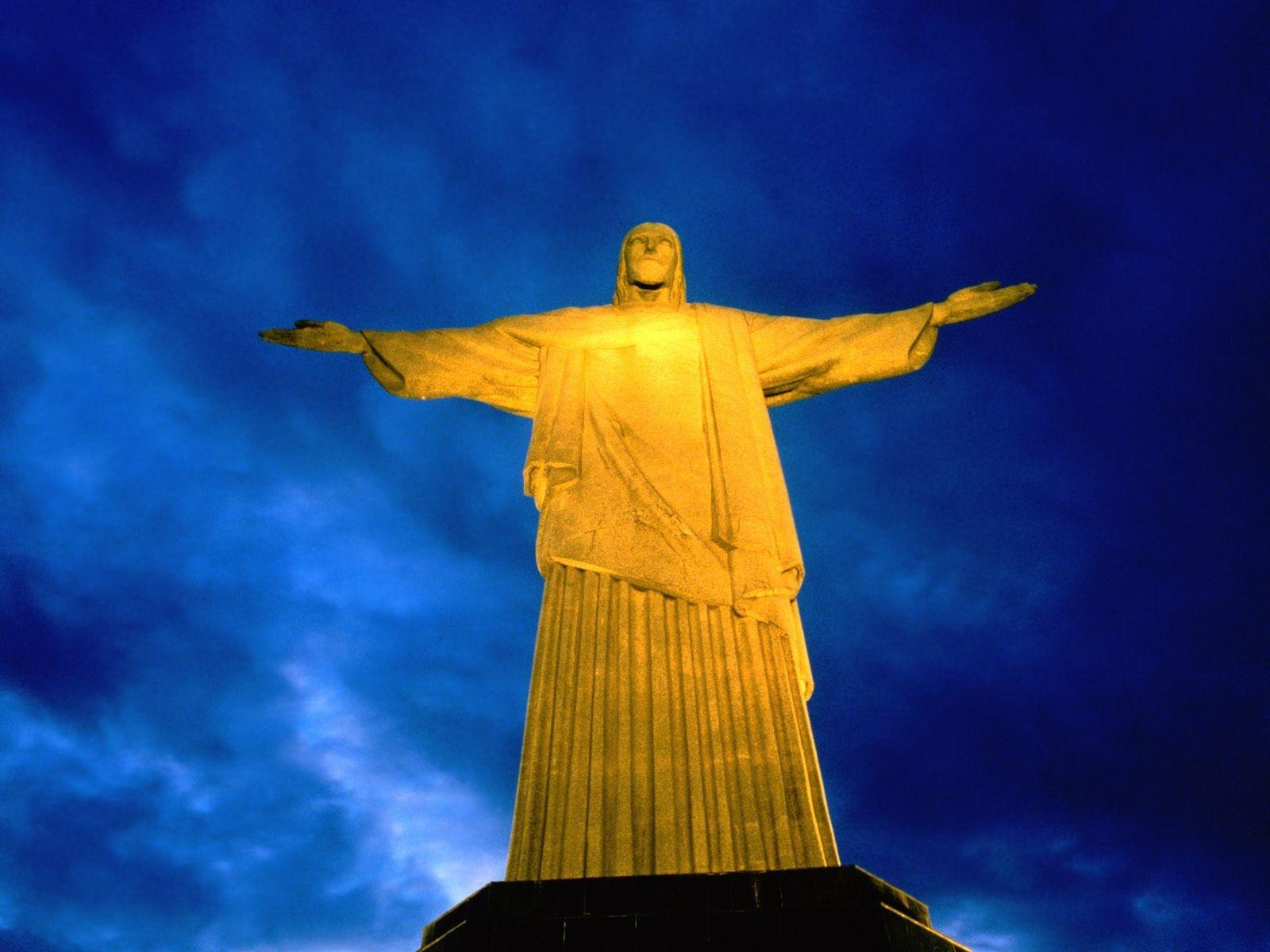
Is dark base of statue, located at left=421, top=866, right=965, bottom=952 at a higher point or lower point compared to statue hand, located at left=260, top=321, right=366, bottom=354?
lower

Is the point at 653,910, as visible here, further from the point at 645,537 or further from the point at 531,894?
the point at 645,537

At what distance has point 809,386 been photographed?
27.1ft

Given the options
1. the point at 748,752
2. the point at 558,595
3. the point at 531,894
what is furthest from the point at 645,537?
the point at 531,894

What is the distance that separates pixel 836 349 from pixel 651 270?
194 cm

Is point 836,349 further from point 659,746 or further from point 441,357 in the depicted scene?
point 659,746

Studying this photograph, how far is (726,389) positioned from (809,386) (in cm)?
123

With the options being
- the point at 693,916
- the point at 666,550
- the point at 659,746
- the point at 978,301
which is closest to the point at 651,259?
the point at 978,301

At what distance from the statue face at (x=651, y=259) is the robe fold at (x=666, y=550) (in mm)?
354

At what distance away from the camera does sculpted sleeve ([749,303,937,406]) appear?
7.92 metres

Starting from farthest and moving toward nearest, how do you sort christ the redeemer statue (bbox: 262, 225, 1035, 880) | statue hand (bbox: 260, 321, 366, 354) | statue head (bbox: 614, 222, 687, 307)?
statue head (bbox: 614, 222, 687, 307), statue hand (bbox: 260, 321, 366, 354), christ the redeemer statue (bbox: 262, 225, 1035, 880)

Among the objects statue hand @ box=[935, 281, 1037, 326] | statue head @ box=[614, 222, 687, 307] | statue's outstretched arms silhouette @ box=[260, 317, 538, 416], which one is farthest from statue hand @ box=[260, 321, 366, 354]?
statue hand @ box=[935, 281, 1037, 326]

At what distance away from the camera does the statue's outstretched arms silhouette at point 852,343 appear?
25.7ft

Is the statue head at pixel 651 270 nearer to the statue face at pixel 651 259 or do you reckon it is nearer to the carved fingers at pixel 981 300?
the statue face at pixel 651 259

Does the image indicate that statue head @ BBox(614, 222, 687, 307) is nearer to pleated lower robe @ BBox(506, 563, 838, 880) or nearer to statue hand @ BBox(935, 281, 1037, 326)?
statue hand @ BBox(935, 281, 1037, 326)
